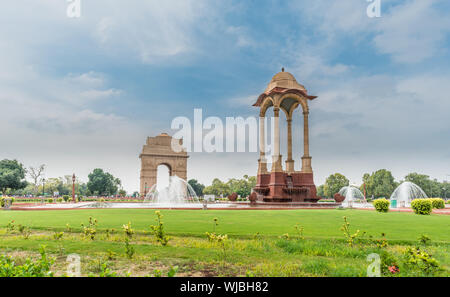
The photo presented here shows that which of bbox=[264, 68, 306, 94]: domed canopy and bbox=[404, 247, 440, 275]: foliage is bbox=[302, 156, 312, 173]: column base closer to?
bbox=[264, 68, 306, 94]: domed canopy

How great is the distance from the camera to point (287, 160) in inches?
1162

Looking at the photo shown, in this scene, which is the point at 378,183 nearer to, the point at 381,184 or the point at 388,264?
the point at 381,184

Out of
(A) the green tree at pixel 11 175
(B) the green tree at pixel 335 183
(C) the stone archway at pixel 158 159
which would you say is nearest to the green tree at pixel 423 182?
(B) the green tree at pixel 335 183

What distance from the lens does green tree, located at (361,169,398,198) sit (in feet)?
197

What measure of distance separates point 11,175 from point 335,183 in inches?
2466

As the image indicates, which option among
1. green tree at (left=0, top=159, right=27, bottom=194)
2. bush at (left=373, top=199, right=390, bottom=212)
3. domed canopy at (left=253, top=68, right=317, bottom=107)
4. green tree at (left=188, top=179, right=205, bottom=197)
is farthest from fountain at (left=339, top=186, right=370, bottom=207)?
green tree at (left=0, top=159, right=27, bottom=194)

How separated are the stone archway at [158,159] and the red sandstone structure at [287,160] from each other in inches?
1079

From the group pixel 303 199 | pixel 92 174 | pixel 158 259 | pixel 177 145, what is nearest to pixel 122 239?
pixel 158 259

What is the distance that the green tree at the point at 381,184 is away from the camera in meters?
60.2

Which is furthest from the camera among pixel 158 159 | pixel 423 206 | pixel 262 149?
pixel 158 159

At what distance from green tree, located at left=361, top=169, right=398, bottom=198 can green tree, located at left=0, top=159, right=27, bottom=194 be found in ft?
230

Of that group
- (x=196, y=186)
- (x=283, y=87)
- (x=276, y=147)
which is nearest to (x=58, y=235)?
(x=276, y=147)

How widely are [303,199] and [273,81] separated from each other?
13099mm
